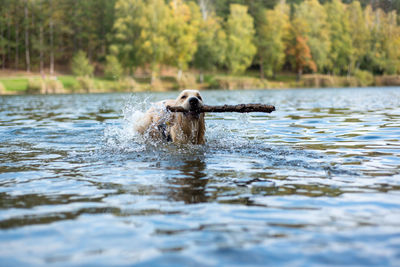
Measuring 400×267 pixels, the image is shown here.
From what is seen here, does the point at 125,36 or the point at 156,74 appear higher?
the point at 125,36

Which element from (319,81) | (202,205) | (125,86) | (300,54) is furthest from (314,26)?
(202,205)

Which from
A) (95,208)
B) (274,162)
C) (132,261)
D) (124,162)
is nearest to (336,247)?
(132,261)

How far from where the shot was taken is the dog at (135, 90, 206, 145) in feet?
28.9

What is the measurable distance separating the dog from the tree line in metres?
52.3

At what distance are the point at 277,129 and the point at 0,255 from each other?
9843 millimetres

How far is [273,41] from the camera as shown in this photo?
7481cm

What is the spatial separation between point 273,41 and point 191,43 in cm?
1630

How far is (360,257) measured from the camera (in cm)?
325

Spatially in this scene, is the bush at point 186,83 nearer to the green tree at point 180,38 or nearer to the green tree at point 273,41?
the green tree at point 180,38

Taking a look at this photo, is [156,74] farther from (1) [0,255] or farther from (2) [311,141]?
(1) [0,255]

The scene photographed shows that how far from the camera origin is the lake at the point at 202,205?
3385 millimetres

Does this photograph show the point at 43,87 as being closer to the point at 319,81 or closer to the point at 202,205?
the point at 319,81

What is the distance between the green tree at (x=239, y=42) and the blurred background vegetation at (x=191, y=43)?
17 cm

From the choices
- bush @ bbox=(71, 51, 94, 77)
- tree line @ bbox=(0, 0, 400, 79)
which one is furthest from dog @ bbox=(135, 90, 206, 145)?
bush @ bbox=(71, 51, 94, 77)
